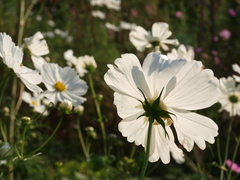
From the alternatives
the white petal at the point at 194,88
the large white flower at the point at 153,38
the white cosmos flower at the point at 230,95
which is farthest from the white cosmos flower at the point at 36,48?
the white cosmos flower at the point at 230,95

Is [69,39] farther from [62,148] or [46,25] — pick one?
[62,148]

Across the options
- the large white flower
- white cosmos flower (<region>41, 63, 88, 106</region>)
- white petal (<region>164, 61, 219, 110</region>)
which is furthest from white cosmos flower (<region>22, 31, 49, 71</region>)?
white petal (<region>164, 61, 219, 110</region>)

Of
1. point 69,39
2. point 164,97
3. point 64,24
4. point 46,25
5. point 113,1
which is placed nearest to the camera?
point 164,97

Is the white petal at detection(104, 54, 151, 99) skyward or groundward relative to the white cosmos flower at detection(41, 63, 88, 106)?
skyward

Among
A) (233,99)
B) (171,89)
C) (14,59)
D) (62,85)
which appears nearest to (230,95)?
(233,99)

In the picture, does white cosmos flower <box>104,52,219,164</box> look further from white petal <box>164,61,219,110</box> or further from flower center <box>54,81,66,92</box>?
flower center <box>54,81,66,92</box>

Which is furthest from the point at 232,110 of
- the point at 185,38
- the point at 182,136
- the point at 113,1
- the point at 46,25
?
the point at 46,25
